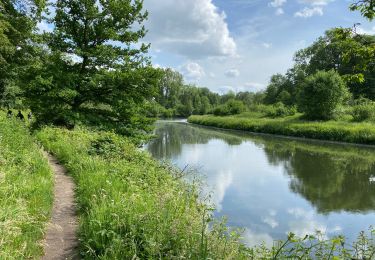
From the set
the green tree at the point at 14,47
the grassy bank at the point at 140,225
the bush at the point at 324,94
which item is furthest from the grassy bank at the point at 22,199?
the bush at the point at 324,94

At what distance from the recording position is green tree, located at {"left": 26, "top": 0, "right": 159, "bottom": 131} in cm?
1675

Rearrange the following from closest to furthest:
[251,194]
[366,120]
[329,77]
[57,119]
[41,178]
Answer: [41,178] < [251,194] < [57,119] < [366,120] < [329,77]

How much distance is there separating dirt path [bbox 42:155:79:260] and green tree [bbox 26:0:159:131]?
30.7ft

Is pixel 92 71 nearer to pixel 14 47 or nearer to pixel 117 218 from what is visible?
pixel 14 47

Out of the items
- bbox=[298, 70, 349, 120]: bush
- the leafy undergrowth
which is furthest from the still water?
bbox=[298, 70, 349, 120]: bush

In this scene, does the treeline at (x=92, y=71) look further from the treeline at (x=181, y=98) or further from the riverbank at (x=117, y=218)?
the treeline at (x=181, y=98)

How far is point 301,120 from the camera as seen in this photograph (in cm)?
4106

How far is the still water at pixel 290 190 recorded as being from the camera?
1012 cm

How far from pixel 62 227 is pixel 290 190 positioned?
10.4 m

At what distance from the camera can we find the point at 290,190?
1411 cm

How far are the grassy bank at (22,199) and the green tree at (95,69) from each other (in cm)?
724

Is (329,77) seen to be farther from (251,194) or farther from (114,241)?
(114,241)

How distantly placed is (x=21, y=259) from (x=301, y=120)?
40.0m

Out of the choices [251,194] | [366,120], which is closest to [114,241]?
[251,194]
